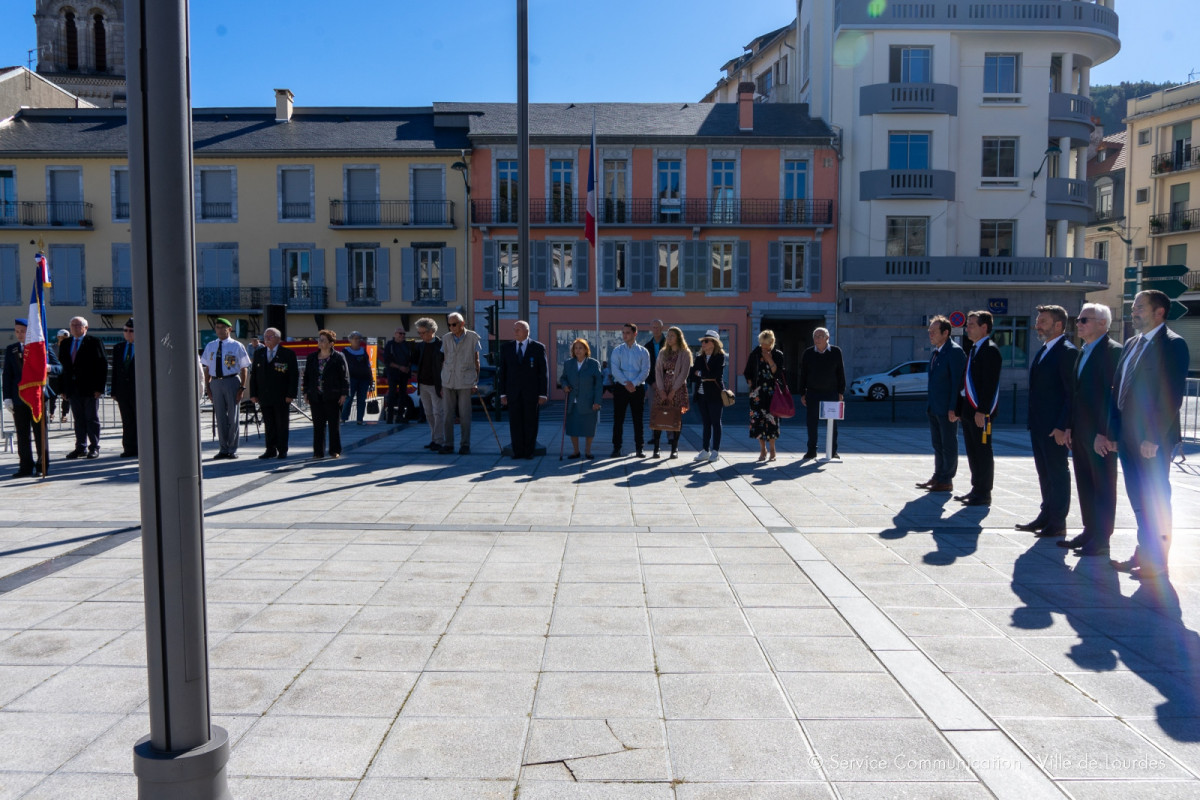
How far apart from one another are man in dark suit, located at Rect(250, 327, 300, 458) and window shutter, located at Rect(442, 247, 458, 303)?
23033mm

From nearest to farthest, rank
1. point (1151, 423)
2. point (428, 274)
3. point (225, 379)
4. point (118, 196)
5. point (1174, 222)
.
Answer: point (1151, 423), point (225, 379), point (428, 274), point (118, 196), point (1174, 222)

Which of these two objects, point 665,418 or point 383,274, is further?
point 383,274

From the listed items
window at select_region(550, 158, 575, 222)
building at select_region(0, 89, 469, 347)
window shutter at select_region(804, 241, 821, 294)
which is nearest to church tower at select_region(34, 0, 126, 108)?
building at select_region(0, 89, 469, 347)

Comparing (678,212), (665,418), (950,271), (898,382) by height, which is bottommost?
(898,382)

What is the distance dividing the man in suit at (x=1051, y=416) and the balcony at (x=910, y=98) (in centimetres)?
2920

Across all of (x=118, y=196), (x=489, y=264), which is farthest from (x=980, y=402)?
(x=118, y=196)

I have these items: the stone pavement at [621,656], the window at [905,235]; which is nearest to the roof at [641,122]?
the window at [905,235]

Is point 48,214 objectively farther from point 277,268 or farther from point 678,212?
point 678,212

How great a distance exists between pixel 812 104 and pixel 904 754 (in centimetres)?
3725

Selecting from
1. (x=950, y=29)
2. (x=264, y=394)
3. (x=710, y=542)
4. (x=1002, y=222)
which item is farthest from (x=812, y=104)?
(x=710, y=542)

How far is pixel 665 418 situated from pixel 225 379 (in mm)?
5677

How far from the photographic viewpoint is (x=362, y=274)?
3500 cm

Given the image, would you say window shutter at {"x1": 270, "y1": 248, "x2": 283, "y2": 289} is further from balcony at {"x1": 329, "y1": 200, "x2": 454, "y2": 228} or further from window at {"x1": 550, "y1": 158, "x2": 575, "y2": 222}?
window at {"x1": 550, "y1": 158, "x2": 575, "y2": 222}

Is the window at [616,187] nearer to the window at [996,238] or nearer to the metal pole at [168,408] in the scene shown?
the window at [996,238]
